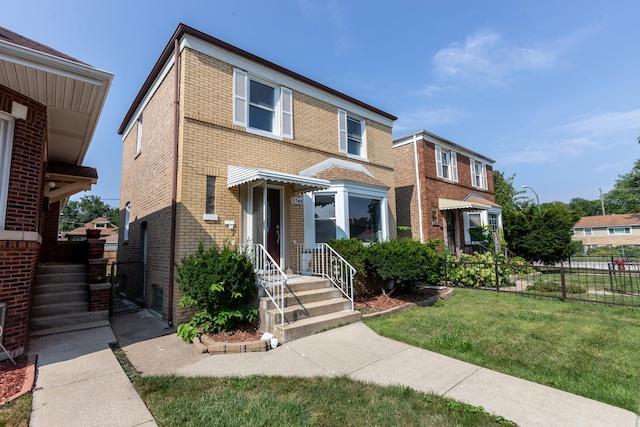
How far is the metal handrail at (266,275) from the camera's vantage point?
6104mm

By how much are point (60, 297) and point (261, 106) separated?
22.0ft

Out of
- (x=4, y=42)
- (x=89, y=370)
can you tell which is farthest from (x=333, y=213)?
(x=4, y=42)

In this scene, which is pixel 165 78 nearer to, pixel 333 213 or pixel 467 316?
pixel 333 213

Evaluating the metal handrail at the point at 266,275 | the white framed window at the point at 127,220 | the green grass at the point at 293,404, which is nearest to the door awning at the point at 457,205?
the metal handrail at the point at 266,275

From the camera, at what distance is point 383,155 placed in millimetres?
12227

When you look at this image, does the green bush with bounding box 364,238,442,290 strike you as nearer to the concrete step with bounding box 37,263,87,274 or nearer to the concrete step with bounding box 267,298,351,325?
the concrete step with bounding box 267,298,351,325

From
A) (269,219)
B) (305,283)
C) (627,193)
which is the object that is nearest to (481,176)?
(269,219)

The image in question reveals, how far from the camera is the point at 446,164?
1648 centimetres

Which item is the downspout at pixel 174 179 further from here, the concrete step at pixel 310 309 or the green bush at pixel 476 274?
the green bush at pixel 476 274

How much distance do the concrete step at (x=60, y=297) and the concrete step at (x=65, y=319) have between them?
51 cm

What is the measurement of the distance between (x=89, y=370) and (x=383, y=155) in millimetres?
10896

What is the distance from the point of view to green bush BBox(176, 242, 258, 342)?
557 centimetres

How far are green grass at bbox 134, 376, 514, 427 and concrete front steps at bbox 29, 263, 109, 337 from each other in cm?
341

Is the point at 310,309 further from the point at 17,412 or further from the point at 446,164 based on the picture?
the point at 446,164
